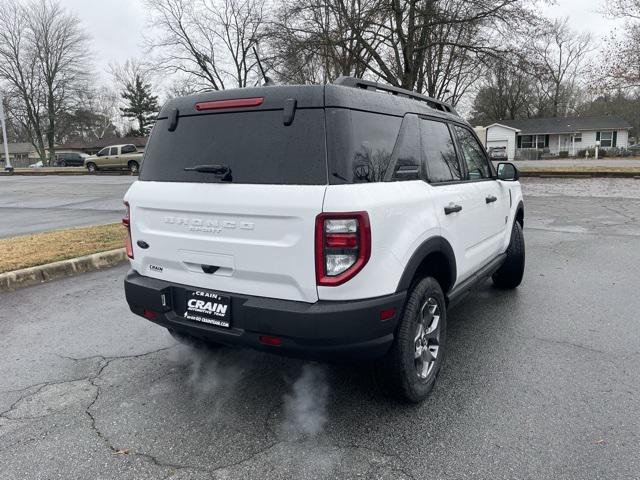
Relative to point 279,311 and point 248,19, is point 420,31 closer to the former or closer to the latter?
point 248,19

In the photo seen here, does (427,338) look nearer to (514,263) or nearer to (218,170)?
(218,170)

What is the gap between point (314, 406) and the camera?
2.93 meters

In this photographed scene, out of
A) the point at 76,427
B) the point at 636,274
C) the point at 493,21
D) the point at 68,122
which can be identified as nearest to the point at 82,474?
the point at 76,427

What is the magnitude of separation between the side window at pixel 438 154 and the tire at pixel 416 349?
77cm

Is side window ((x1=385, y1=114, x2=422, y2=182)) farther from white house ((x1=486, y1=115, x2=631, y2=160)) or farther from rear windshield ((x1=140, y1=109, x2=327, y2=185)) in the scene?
white house ((x1=486, y1=115, x2=631, y2=160))

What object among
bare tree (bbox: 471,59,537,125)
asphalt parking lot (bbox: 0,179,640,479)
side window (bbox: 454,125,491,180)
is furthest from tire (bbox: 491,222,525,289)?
bare tree (bbox: 471,59,537,125)

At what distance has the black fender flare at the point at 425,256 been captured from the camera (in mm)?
2622

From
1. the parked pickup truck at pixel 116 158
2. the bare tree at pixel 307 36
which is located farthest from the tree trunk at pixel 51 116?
the bare tree at pixel 307 36

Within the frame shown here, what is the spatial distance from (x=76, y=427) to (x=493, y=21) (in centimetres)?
2212

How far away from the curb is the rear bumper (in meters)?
4.23

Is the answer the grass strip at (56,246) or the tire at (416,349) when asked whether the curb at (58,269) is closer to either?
the grass strip at (56,246)

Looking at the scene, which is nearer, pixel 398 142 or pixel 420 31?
pixel 398 142

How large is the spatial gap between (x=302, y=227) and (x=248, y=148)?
0.62 m

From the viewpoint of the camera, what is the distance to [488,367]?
3439 mm
